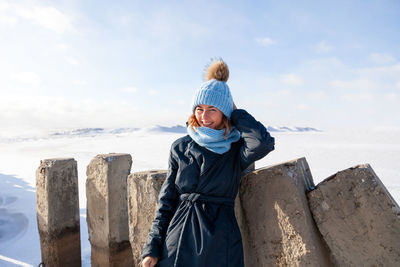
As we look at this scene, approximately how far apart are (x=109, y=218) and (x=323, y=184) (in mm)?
2371

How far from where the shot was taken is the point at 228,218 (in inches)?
67.7

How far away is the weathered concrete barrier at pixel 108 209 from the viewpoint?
3.26 meters

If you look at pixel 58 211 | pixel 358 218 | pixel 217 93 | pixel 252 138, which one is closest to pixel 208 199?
pixel 252 138

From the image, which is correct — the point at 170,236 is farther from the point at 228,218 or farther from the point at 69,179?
the point at 69,179

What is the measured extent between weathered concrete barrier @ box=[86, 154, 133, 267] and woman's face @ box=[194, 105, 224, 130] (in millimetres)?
1750

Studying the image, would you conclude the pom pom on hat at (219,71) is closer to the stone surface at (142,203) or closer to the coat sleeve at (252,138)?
the coat sleeve at (252,138)

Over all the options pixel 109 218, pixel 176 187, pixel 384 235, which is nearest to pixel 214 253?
pixel 176 187

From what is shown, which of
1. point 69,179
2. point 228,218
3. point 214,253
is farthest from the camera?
point 69,179

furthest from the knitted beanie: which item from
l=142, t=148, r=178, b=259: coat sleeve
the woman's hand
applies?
the woman's hand

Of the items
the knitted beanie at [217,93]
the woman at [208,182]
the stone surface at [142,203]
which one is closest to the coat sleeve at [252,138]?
the woman at [208,182]

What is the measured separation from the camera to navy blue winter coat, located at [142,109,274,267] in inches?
64.0

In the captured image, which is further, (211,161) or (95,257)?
(95,257)

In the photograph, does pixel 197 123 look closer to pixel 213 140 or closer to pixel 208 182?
pixel 213 140

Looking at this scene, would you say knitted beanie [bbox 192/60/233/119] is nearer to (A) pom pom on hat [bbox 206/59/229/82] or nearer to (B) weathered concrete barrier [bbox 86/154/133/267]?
(A) pom pom on hat [bbox 206/59/229/82]
